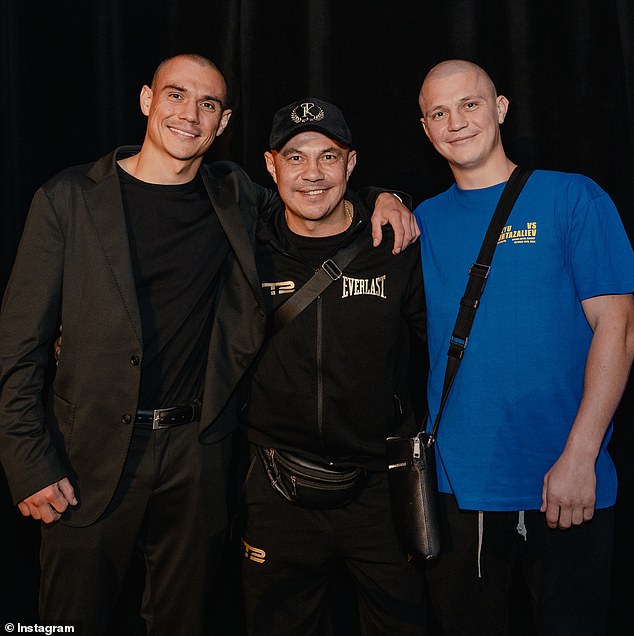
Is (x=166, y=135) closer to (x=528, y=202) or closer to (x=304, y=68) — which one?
(x=304, y=68)

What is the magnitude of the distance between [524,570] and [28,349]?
135 centimetres

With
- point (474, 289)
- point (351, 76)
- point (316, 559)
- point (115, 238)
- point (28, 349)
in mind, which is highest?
point (351, 76)

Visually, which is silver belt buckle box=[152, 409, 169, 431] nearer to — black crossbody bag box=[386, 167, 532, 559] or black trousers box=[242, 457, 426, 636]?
black trousers box=[242, 457, 426, 636]

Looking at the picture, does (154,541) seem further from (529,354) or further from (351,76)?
(351,76)

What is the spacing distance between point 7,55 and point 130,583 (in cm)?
191

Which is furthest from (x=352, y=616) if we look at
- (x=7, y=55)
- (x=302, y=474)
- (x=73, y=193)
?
(x=7, y=55)

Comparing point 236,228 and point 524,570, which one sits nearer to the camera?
point 524,570

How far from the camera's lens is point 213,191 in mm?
2047

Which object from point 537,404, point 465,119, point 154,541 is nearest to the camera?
point 537,404

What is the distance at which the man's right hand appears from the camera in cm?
181

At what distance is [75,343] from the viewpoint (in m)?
1.88

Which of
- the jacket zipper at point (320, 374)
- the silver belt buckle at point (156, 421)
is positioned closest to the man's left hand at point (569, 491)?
the jacket zipper at point (320, 374)

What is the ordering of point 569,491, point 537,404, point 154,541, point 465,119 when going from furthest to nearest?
point 154,541
point 465,119
point 537,404
point 569,491

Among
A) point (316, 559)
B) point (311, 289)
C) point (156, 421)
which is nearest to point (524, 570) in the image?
point (316, 559)
